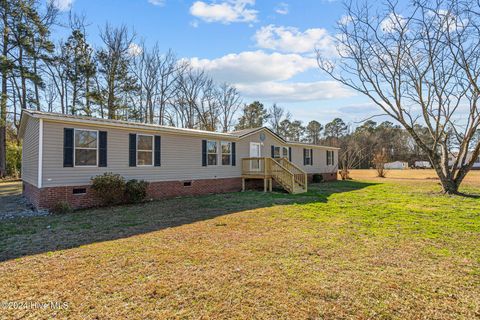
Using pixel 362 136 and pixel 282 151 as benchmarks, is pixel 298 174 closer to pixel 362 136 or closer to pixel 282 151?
pixel 282 151

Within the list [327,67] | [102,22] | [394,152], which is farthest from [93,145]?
[394,152]

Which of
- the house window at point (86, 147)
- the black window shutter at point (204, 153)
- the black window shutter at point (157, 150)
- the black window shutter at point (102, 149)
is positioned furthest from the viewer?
the black window shutter at point (204, 153)

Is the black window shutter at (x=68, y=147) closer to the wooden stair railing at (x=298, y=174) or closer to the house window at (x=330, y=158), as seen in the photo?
the wooden stair railing at (x=298, y=174)

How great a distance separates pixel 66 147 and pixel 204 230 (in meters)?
5.62

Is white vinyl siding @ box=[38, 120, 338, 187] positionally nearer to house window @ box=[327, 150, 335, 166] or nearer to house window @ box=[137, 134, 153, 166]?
house window @ box=[137, 134, 153, 166]

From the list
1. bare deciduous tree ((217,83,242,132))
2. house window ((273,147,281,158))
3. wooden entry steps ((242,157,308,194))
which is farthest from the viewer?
bare deciduous tree ((217,83,242,132))

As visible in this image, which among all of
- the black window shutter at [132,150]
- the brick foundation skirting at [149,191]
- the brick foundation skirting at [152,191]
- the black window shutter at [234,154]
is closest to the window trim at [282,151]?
the brick foundation skirting at [152,191]

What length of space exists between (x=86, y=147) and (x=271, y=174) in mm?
8212

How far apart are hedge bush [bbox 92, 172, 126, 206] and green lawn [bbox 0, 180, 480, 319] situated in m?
1.59

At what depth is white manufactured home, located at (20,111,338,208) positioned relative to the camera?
814 cm

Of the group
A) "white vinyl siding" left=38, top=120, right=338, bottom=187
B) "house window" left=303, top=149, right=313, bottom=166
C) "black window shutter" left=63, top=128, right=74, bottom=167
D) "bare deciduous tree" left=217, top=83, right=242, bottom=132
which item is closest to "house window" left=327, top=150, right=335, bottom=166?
"house window" left=303, top=149, right=313, bottom=166

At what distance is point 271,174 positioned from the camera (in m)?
13.3

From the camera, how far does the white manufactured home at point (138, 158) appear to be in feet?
26.7

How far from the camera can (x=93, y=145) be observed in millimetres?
8945
